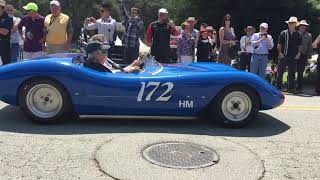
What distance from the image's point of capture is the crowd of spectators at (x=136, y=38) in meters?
9.48

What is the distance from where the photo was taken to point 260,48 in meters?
10.9

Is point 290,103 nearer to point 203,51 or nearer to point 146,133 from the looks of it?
point 203,51

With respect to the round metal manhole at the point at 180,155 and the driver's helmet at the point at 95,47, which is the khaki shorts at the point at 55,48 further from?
the round metal manhole at the point at 180,155

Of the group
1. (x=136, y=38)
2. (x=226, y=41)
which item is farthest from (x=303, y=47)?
(x=136, y=38)

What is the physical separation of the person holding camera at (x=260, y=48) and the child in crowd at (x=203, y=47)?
1272 mm

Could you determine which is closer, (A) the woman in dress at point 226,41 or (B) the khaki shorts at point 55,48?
(B) the khaki shorts at point 55,48

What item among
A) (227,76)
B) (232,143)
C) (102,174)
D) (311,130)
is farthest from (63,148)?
(311,130)

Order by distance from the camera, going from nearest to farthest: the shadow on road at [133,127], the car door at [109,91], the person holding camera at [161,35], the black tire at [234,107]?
the shadow on road at [133,127] → the car door at [109,91] → the black tire at [234,107] → the person holding camera at [161,35]

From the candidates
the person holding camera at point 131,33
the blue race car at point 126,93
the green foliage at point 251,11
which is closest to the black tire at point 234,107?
the blue race car at point 126,93

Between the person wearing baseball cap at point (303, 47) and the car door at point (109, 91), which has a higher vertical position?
the person wearing baseball cap at point (303, 47)

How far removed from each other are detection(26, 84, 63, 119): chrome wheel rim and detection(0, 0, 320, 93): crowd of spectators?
9.99 ft

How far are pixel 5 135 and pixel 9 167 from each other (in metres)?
1.20

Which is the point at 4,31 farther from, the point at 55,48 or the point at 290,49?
the point at 290,49

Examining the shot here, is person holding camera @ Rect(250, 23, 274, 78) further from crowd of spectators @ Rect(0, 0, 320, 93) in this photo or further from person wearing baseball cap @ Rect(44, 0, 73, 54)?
person wearing baseball cap @ Rect(44, 0, 73, 54)
